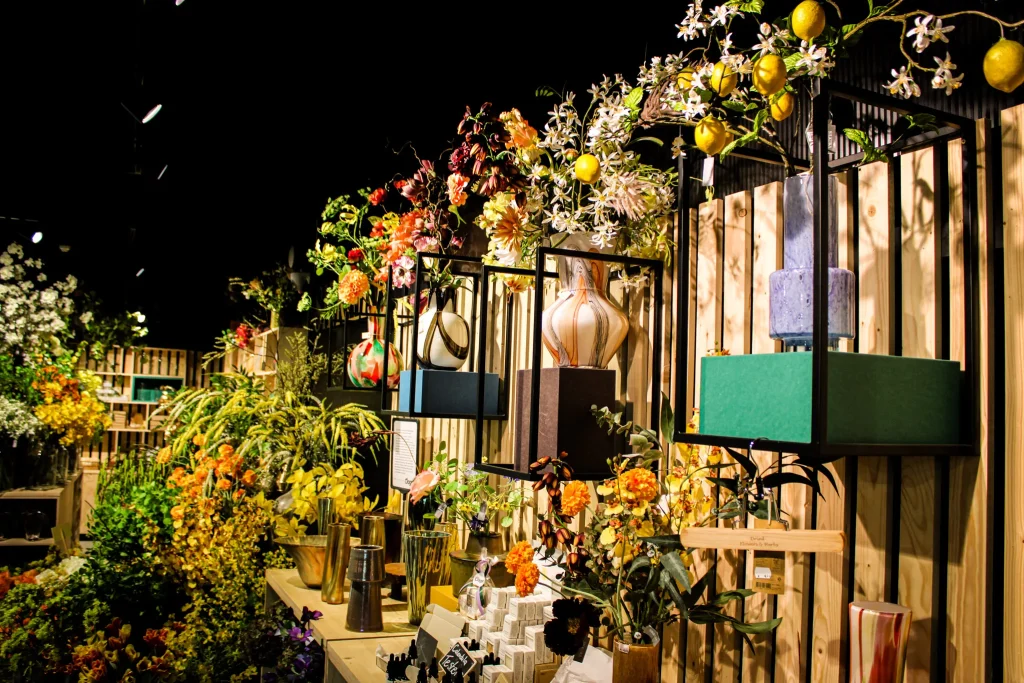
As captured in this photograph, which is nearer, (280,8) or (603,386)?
(603,386)

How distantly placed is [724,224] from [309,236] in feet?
13.9

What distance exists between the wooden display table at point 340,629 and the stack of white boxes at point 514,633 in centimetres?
36

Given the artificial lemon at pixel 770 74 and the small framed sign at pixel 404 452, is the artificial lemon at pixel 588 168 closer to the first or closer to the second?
the artificial lemon at pixel 770 74

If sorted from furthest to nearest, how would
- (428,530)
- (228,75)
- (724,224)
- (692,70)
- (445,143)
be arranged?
(228,75) → (445,143) → (428,530) → (724,224) → (692,70)

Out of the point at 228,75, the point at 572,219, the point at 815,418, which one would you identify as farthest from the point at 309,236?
the point at 815,418

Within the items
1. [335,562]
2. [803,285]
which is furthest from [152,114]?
[803,285]

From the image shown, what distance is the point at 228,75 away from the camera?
350 cm

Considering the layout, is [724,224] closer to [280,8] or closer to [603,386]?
[603,386]

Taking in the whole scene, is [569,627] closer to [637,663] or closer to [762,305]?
[637,663]

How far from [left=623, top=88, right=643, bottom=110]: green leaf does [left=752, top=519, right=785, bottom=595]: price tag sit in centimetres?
91

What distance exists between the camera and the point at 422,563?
2623 mm

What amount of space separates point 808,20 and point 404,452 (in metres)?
2.65

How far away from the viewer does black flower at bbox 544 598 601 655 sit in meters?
1.63

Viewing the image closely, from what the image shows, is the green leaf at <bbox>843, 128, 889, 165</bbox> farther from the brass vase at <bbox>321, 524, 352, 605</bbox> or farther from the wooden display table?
the brass vase at <bbox>321, 524, 352, 605</bbox>
